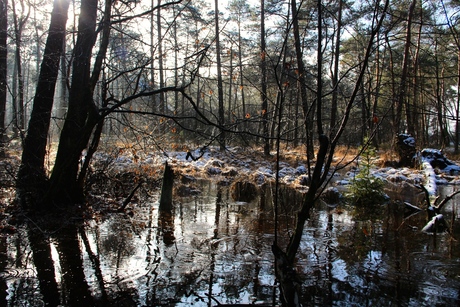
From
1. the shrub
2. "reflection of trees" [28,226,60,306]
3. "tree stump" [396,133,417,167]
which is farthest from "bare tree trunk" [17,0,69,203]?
"tree stump" [396,133,417,167]

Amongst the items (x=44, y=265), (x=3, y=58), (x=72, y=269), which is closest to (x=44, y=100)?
(x=3, y=58)

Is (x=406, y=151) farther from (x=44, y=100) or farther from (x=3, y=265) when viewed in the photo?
(x=3, y=265)

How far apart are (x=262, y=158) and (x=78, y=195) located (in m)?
10.8

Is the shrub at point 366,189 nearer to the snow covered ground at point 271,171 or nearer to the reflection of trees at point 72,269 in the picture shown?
the snow covered ground at point 271,171

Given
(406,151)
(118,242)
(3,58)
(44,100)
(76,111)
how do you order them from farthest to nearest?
(406,151) → (3,58) → (44,100) → (76,111) → (118,242)

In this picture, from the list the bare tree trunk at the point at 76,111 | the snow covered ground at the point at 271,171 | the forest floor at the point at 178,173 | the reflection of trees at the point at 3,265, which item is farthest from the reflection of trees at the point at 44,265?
the snow covered ground at the point at 271,171

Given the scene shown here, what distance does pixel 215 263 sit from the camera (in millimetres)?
4379

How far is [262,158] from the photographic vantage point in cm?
1655

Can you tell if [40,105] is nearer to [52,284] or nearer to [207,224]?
[207,224]

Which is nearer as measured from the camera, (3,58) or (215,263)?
(215,263)

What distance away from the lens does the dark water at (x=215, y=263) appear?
137 inches

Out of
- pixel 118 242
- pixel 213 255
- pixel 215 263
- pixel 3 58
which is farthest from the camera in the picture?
pixel 3 58

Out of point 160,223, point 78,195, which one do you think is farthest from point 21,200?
point 160,223

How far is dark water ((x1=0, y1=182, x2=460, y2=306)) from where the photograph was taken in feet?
11.4
